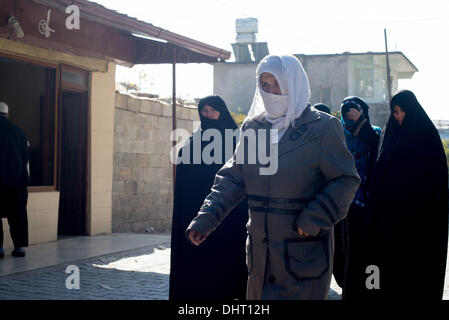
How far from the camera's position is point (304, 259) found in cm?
302

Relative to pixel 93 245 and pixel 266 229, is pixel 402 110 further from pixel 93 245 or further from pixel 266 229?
pixel 93 245

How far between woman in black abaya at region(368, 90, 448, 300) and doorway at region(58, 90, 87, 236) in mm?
5695

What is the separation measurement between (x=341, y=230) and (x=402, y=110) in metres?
1.16

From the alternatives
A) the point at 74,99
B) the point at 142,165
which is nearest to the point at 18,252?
the point at 74,99

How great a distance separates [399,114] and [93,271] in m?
3.77

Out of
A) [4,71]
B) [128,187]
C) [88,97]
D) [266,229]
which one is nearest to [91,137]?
[88,97]

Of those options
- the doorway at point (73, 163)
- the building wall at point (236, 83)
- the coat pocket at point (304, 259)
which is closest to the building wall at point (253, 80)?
the building wall at point (236, 83)

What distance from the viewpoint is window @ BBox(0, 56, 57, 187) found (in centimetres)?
908

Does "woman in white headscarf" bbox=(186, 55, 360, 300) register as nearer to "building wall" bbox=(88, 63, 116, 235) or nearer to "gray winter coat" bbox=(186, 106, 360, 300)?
"gray winter coat" bbox=(186, 106, 360, 300)

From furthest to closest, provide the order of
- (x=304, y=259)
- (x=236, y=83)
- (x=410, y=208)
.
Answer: (x=236, y=83) < (x=410, y=208) < (x=304, y=259)

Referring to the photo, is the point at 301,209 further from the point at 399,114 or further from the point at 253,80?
the point at 253,80

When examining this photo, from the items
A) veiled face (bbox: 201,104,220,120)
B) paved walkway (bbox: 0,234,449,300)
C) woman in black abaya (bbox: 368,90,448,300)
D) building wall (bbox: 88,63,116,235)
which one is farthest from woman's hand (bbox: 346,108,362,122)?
building wall (bbox: 88,63,116,235)

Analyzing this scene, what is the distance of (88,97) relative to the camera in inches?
378

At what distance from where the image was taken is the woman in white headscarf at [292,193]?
3020 mm
